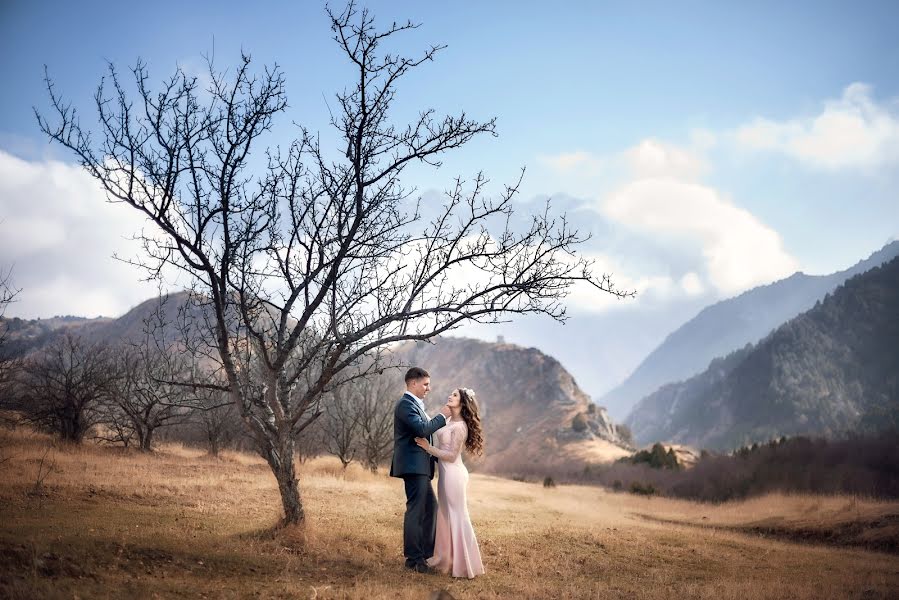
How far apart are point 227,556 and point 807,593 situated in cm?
853

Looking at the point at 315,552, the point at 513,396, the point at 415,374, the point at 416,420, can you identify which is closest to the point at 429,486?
the point at 416,420

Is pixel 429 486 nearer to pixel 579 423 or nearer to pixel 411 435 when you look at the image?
pixel 411 435

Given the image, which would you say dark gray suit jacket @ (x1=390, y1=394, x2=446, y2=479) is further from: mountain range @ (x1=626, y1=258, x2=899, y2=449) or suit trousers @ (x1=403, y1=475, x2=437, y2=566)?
mountain range @ (x1=626, y1=258, x2=899, y2=449)

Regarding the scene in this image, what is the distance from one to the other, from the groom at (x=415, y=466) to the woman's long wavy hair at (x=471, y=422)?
0.44m

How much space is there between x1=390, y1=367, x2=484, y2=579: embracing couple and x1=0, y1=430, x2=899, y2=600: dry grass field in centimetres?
35

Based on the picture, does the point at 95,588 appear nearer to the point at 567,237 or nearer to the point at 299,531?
the point at 299,531

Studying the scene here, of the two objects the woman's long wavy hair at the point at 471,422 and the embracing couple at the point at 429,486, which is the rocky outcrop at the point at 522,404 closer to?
the woman's long wavy hair at the point at 471,422

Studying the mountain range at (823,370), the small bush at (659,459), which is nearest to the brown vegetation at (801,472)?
the small bush at (659,459)

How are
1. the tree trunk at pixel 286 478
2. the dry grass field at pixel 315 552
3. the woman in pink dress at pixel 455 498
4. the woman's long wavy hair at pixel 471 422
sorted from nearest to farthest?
the dry grass field at pixel 315 552
the woman in pink dress at pixel 455 498
the woman's long wavy hair at pixel 471 422
the tree trunk at pixel 286 478

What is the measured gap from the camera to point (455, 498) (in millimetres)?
8930

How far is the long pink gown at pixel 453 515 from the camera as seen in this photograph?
882 cm

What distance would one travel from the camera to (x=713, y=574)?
36.1ft

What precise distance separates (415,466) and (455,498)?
778mm

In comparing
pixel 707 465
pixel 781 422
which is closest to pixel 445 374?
pixel 781 422
